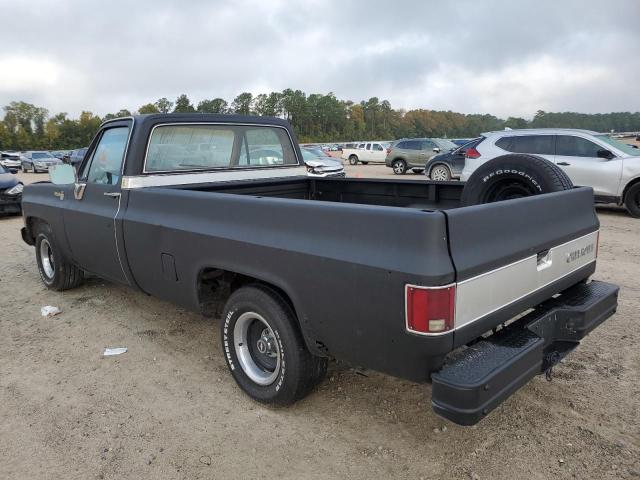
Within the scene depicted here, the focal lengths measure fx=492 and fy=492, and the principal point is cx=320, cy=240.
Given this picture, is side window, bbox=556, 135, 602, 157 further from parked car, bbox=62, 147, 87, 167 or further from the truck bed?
parked car, bbox=62, 147, 87, 167

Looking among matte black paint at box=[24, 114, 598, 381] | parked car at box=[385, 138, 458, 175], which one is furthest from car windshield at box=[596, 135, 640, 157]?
parked car at box=[385, 138, 458, 175]

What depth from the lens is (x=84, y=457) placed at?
2697 mm

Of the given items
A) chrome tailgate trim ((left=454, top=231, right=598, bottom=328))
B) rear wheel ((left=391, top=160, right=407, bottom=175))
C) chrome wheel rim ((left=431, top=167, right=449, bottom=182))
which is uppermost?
chrome tailgate trim ((left=454, top=231, right=598, bottom=328))

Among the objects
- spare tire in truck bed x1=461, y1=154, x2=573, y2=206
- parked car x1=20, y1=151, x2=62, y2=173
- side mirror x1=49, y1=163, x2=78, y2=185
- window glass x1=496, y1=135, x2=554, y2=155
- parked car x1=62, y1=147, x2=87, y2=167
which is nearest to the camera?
spare tire in truck bed x1=461, y1=154, x2=573, y2=206

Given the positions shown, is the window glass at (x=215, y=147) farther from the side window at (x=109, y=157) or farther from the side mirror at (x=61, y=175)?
the side mirror at (x=61, y=175)

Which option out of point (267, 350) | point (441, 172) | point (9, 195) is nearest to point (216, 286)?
point (267, 350)

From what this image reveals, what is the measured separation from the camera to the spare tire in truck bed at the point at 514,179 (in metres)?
3.43

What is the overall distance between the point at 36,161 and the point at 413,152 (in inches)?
1122

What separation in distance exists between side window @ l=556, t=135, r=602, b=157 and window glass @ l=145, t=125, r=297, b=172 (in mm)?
6979

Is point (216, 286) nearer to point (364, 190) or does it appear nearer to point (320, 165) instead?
point (364, 190)

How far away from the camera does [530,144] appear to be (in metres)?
10.1

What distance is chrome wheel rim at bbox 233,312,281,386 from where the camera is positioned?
10.2 ft

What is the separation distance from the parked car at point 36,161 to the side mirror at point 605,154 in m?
34.9

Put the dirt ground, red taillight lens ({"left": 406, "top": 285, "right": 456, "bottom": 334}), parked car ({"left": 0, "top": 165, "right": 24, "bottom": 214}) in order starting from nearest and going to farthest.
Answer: red taillight lens ({"left": 406, "top": 285, "right": 456, "bottom": 334}), the dirt ground, parked car ({"left": 0, "top": 165, "right": 24, "bottom": 214})
